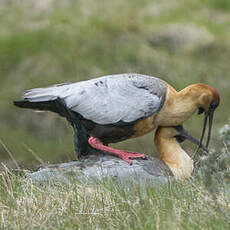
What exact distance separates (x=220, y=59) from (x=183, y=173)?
9438mm

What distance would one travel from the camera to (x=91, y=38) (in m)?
16.0

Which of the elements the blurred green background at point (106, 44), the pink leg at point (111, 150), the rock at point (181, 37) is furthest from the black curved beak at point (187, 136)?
the rock at point (181, 37)

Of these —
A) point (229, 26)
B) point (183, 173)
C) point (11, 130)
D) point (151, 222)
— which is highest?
point (151, 222)

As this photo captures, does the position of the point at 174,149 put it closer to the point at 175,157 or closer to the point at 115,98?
the point at 175,157

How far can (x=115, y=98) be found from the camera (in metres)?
6.37

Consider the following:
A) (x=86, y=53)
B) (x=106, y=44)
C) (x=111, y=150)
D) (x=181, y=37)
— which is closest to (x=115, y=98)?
(x=111, y=150)

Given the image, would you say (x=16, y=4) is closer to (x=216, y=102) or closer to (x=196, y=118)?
(x=196, y=118)

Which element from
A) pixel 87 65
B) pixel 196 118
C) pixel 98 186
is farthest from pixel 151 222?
pixel 87 65

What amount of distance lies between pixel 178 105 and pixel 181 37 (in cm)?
985

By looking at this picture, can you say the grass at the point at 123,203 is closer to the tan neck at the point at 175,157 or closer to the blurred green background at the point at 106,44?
the tan neck at the point at 175,157

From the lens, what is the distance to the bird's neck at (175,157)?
6.55 metres

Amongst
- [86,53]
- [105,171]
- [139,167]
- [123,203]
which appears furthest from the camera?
[86,53]

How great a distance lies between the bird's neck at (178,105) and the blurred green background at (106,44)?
7.49m

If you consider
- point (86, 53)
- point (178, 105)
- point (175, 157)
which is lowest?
point (86, 53)
